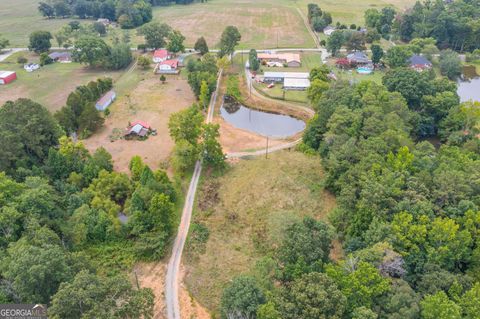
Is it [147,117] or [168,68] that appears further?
[168,68]

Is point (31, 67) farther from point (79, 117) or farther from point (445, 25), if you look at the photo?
point (445, 25)

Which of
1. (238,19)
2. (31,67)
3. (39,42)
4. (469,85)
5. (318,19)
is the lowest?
(469,85)

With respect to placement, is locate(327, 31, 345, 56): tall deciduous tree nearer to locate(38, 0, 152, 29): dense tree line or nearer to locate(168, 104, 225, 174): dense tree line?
locate(168, 104, 225, 174): dense tree line

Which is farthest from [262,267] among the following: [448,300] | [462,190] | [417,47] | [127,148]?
[417,47]

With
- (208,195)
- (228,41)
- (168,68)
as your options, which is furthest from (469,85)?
(168,68)

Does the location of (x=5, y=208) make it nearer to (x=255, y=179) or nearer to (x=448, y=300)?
(x=255, y=179)

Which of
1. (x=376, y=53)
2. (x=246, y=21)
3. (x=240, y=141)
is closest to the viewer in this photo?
(x=240, y=141)
